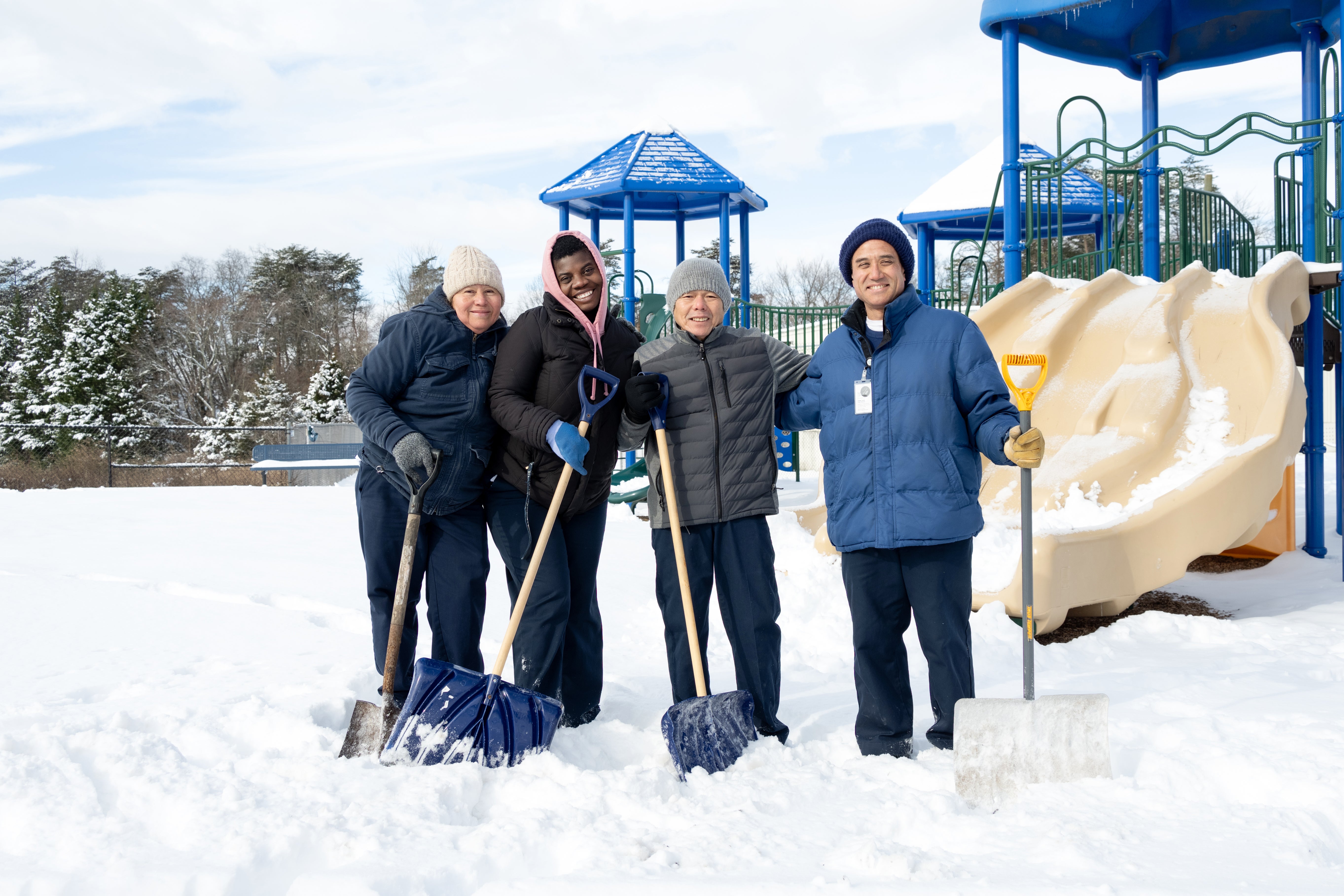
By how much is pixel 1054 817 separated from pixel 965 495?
945mm

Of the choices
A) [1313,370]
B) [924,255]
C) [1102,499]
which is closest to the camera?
[1102,499]

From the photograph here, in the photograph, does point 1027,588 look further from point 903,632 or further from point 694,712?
point 694,712

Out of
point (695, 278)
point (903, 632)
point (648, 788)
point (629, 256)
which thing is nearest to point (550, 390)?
point (695, 278)

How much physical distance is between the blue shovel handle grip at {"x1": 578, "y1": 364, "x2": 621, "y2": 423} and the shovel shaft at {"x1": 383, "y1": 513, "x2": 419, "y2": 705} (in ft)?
2.15

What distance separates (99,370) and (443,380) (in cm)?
2948

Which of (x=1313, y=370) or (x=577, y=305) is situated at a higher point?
(x=577, y=305)

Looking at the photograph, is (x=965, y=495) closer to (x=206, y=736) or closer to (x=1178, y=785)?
(x=1178, y=785)

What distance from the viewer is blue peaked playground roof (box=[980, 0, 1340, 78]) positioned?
7418 millimetres

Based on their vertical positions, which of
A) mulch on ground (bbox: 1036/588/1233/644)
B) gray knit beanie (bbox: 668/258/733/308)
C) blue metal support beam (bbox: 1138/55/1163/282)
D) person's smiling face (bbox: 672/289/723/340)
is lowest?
mulch on ground (bbox: 1036/588/1233/644)

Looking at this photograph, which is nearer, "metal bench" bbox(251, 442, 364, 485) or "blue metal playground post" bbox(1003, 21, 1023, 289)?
"blue metal playground post" bbox(1003, 21, 1023, 289)

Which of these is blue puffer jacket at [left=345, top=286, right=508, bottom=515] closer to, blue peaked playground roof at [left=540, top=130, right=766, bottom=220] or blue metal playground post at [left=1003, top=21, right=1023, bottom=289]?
blue metal playground post at [left=1003, top=21, right=1023, bottom=289]

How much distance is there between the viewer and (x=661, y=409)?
315 cm

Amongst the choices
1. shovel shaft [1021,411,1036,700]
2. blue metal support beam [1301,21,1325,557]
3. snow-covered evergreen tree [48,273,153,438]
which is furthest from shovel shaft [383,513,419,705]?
snow-covered evergreen tree [48,273,153,438]

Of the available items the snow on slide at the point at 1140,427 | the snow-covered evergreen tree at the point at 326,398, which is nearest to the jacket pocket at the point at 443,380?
the snow on slide at the point at 1140,427
